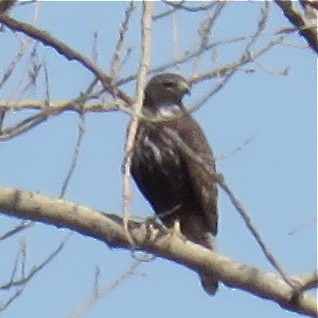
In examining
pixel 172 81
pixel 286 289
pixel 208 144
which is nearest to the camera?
pixel 286 289

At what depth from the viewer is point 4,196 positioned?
3.58 m

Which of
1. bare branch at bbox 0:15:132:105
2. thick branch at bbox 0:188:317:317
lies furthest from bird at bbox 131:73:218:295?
bare branch at bbox 0:15:132:105

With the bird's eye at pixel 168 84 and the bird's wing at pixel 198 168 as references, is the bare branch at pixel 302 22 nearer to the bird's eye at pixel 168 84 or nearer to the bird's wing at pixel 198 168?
the bird's wing at pixel 198 168

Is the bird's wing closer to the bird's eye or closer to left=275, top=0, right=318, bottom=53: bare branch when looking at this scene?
the bird's eye

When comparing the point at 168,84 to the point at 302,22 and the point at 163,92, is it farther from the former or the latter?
the point at 302,22

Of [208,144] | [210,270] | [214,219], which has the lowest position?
[214,219]

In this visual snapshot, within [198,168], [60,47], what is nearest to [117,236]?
[60,47]

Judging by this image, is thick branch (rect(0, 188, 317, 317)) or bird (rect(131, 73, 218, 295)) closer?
thick branch (rect(0, 188, 317, 317))

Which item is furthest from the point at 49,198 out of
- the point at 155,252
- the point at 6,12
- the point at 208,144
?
the point at 208,144

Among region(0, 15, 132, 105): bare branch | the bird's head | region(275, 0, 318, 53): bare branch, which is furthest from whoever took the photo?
the bird's head

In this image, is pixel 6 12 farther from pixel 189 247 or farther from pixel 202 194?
pixel 202 194

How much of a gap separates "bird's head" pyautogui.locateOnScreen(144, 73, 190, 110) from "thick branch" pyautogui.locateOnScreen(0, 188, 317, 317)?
6.16 ft

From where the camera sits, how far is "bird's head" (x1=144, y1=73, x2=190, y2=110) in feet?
18.2

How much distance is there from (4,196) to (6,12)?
0.63 metres
